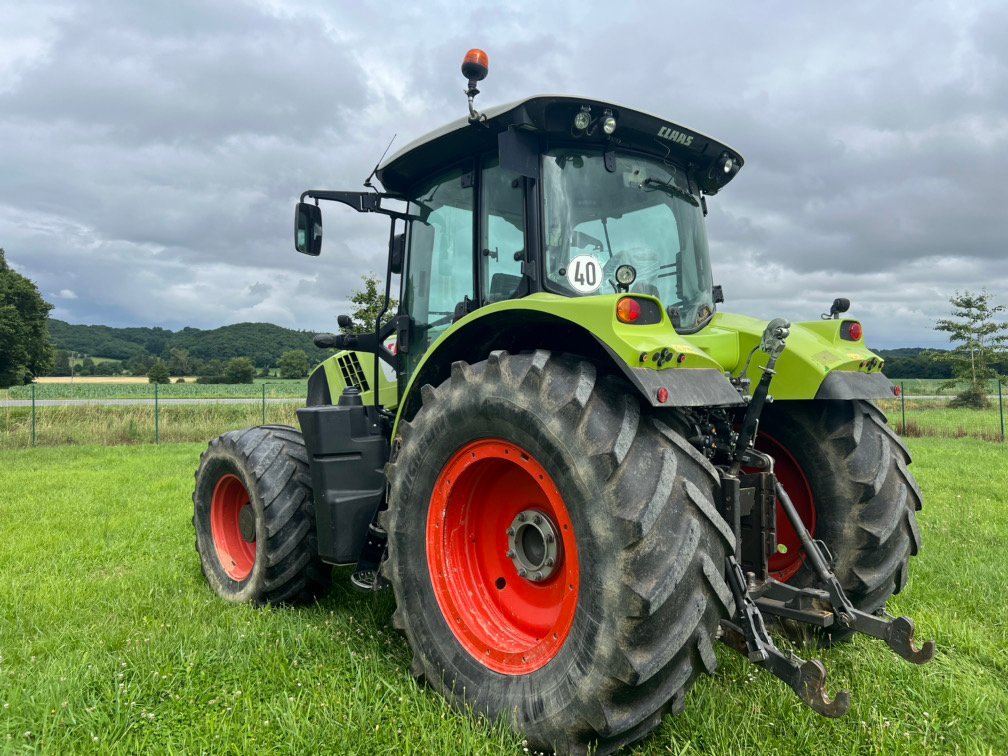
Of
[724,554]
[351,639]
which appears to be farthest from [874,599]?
[351,639]

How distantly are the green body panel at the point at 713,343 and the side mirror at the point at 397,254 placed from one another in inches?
40.2

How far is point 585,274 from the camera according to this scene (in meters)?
3.17

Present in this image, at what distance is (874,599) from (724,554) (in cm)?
143

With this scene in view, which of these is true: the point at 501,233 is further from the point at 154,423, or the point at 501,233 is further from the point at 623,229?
the point at 154,423

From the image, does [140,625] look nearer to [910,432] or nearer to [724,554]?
[724,554]

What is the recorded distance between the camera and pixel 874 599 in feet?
10.5

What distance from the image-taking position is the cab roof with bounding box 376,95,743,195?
10.1 feet

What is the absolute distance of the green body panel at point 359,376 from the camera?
4.27m

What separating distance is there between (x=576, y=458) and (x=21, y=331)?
2024 inches

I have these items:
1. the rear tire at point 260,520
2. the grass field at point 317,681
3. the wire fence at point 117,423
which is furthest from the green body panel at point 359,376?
the wire fence at point 117,423

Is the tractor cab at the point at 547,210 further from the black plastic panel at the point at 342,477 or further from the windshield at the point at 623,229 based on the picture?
the black plastic panel at the point at 342,477

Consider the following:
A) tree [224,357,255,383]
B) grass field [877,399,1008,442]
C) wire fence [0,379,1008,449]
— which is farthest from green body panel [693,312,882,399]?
tree [224,357,255,383]

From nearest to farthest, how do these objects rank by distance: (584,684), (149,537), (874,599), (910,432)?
(584,684) < (874,599) < (149,537) < (910,432)

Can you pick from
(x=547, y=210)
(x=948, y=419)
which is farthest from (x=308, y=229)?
(x=948, y=419)
